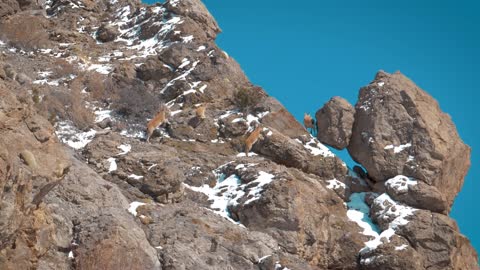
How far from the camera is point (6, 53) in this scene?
91.8ft

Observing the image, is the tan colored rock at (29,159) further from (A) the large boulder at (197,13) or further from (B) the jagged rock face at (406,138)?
(A) the large boulder at (197,13)

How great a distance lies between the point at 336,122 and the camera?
1003 inches

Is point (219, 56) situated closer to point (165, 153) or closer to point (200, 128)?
point (200, 128)

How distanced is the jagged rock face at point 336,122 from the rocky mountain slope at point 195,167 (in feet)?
0.18

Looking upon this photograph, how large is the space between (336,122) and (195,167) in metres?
6.74

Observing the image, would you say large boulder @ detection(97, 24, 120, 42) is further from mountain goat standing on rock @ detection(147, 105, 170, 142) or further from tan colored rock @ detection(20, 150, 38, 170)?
tan colored rock @ detection(20, 150, 38, 170)

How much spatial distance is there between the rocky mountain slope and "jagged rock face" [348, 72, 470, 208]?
0.06 metres

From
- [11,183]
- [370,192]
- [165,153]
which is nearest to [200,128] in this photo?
[165,153]

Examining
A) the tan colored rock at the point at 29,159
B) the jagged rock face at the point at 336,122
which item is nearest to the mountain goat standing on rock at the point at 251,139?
the jagged rock face at the point at 336,122

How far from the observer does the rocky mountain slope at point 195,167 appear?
13758 mm

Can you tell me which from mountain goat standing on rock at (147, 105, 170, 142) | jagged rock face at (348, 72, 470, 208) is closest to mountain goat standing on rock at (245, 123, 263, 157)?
mountain goat standing on rock at (147, 105, 170, 142)

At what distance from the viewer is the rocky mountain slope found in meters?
13.8

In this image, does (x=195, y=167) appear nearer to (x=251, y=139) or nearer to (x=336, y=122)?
(x=251, y=139)

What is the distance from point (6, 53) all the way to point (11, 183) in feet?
62.4
